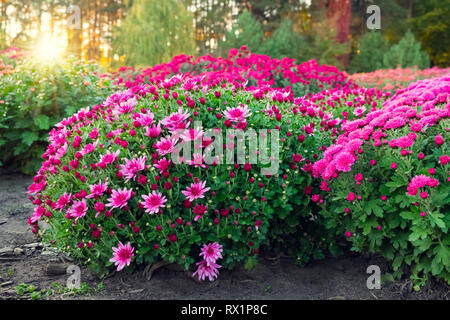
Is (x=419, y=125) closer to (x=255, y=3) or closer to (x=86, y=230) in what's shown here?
(x=86, y=230)

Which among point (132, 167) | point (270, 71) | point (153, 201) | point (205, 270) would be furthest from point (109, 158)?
point (270, 71)

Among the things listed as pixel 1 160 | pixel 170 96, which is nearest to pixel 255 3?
pixel 1 160

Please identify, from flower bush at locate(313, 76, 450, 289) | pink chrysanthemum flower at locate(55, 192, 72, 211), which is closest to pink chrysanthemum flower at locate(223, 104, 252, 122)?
flower bush at locate(313, 76, 450, 289)

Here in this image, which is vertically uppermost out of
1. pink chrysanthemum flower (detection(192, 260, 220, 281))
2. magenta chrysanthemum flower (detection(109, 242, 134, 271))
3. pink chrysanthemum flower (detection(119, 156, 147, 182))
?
pink chrysanthemum flower (detection(119, 156, 147, 182))

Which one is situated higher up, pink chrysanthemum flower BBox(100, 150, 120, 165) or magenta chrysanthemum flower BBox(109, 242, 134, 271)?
pink chrysanthemum flower BBox(100, 150, 120, 165)

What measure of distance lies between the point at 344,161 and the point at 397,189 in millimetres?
380

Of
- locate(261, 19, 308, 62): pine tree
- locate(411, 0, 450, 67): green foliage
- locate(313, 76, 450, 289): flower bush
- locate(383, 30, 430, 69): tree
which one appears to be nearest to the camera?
locate(313, 76, 450, 289): flower bush

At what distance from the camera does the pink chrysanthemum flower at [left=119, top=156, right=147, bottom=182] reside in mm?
2744

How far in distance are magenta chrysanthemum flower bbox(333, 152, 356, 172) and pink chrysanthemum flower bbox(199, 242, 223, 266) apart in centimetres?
94

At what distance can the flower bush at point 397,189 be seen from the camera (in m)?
2.57

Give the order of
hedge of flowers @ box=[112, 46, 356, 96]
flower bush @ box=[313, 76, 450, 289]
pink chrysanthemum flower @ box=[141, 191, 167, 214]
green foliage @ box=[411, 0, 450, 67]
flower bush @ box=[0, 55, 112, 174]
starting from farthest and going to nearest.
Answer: green foliage @ box=[411, 0, 450, 67] < hedge of flowers @ box=[112, 46, 356, 96] < flower bush @ box=[0, 55, 112, 174] < pink chrysanthemum flower @ box=[141, 191, 167, 214] < flower bush @ box=[313, 76, 450, 289]

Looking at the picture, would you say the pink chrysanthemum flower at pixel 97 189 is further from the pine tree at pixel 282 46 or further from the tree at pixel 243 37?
the tree at pixel 243 37

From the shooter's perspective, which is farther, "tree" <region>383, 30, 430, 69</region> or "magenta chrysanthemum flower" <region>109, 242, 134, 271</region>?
"tree" <region>383, 30, 430, 69</region>

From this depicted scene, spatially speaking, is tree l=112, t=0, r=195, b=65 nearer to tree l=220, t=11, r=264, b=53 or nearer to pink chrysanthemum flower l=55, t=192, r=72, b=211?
tree l=220, t=11, r=264, b=53
